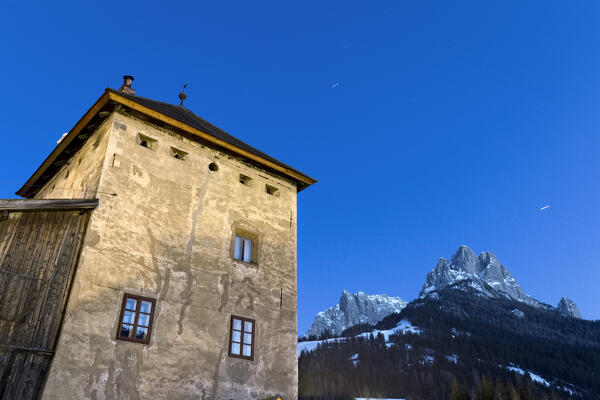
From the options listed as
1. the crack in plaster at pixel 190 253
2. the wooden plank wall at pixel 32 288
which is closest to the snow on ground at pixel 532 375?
the crack in plaster at pixel 190 253

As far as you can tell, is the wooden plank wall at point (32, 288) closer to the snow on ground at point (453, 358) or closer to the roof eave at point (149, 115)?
the roof eave at point (149, 115)

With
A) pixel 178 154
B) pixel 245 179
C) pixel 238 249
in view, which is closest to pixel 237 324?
pixel 238 249

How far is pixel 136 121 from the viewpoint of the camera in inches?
614

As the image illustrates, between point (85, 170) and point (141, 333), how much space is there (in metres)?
5.65

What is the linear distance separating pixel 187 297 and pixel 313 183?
7.55 metres

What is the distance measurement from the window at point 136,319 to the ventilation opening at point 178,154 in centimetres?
494

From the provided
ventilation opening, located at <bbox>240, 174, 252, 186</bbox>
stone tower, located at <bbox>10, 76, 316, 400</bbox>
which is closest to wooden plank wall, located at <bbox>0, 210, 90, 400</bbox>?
stone tower, located at <bbox>10, 76, 316, 400</bbox>

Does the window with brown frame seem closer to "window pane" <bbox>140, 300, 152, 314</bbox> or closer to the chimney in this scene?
"window pane" <bbox>140, 300, 152, 314</bbox>

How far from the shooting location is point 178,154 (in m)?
16.3

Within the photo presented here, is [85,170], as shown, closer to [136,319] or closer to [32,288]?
[32,288]

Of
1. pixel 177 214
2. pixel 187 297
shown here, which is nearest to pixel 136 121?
pixel 177 214

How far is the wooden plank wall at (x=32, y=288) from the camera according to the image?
11.2 m

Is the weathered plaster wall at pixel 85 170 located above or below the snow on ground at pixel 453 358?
below

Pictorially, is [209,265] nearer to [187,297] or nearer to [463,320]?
[187,297]
